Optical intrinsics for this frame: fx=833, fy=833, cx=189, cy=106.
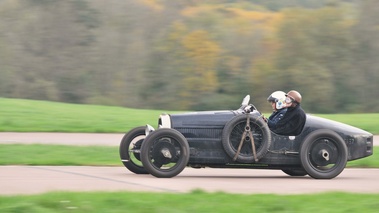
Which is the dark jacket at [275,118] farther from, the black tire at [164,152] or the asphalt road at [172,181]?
the black tire at [164,152]

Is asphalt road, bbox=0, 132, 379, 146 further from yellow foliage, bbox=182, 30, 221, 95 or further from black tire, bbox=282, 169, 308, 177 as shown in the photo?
yellow foliage, bbox=182, 30, 221, 95

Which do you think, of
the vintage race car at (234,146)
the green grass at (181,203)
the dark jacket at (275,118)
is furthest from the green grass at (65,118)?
the green grass at (181,203)

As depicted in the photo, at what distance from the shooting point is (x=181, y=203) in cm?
863

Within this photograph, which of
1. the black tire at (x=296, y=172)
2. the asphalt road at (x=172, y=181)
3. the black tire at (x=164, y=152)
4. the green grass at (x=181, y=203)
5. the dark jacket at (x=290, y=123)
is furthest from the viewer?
the black tire at (x=296, y=172)

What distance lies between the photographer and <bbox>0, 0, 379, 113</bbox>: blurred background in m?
49.9

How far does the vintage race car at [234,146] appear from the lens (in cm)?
1193

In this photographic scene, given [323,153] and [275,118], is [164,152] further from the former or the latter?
[323,153]

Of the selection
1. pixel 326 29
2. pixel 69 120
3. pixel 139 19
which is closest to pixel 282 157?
pixel 69 120

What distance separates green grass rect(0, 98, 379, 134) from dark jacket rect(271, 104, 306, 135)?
981cm

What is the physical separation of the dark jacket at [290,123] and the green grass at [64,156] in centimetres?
295

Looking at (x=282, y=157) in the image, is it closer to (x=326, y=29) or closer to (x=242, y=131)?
(x=242, y=131)

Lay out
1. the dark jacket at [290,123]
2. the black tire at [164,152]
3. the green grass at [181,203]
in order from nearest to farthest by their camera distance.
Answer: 1. the green grass at [181,203]
2. the black tire at [164,152]
3. the dark jacket at [290,123]

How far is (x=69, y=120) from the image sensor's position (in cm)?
2359

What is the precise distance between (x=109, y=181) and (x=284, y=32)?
41781 mm
